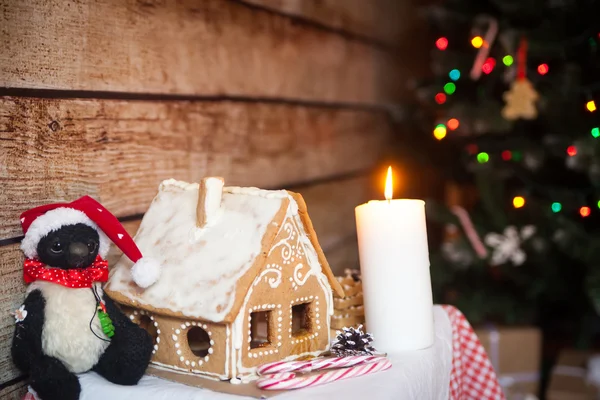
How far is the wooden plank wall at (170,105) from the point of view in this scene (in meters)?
0.86

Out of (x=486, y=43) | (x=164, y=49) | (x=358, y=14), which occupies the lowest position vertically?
(x=164, y=49)

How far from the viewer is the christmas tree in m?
1.79

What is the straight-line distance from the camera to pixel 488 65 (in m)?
1.91

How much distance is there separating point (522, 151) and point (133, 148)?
1.28 m

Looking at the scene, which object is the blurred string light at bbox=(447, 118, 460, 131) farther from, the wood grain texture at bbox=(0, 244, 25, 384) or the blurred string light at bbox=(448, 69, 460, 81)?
the wood grain texture at bbox=(0, 244, 25, 384)

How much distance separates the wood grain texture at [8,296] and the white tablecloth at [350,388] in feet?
0.40

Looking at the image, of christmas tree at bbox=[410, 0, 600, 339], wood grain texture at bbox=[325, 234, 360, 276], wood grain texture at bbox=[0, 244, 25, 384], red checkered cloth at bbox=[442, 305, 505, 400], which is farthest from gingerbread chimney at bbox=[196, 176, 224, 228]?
christmas tree at bbox=[410, 0, 600, 339]

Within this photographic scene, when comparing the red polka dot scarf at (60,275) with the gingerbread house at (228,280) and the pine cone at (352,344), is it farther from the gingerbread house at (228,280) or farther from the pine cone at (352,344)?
the pine cone at (352,344)

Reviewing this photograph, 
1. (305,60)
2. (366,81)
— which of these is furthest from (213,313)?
(366,81)

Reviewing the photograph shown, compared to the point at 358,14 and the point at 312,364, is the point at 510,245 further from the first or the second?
the point at 312,364

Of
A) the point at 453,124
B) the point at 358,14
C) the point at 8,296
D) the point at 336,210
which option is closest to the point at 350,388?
the point at 8,296

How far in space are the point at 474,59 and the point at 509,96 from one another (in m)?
0.20

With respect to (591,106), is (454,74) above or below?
above

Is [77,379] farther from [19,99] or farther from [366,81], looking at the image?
[366,81]
